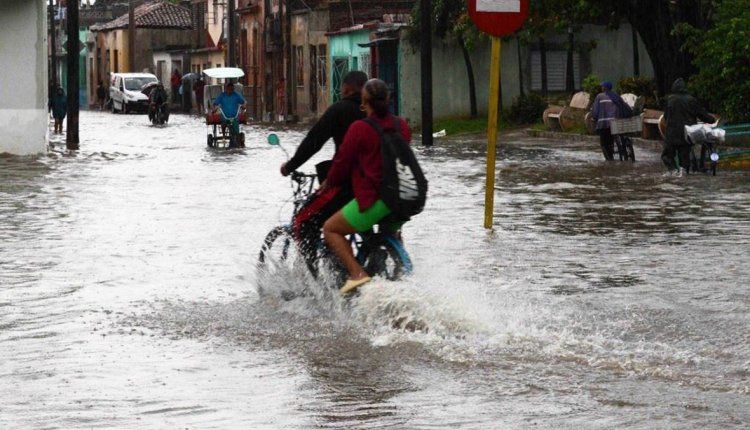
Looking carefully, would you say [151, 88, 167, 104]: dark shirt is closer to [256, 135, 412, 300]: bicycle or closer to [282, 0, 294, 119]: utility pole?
[282, 0, 294, 119]: utility pole

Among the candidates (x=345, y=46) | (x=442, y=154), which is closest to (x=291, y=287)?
(x=442, y=154)

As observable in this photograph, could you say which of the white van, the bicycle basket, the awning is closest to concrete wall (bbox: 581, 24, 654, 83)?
the awning

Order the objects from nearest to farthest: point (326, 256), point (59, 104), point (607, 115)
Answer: point (326, 256) < point (607, 115) < point (59, 104)

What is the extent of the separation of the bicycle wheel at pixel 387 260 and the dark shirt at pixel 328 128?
853 millimetres

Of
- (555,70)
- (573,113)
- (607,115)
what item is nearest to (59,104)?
(573,113)

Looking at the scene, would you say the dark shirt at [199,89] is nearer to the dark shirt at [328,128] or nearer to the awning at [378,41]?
the awning at [378,41]

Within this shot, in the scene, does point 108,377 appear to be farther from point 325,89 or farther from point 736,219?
point 325,89

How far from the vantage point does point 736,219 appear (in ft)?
55.6

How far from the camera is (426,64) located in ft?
115

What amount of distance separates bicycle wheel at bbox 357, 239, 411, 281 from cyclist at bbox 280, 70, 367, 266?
16.1 inches

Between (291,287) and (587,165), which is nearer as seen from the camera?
(291,287)

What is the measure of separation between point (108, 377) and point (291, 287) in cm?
269

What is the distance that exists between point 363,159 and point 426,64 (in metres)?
25.5

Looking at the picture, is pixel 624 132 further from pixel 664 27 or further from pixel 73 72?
pixel 73 72
